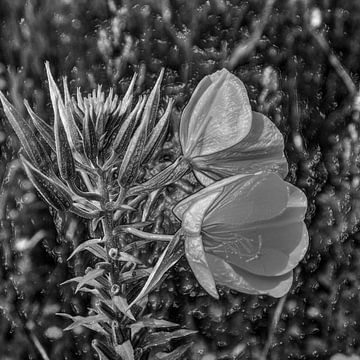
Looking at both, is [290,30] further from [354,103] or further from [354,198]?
[354,198]

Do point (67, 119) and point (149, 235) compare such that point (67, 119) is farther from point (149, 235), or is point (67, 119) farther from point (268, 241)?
point (268, 241)

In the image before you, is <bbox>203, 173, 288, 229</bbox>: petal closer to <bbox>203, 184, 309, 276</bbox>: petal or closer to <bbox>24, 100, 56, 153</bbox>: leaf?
<bbox>203, 184, 309, 276</bbox>: petal

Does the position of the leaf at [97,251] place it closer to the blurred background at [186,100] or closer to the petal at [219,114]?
the petal at [219,114]

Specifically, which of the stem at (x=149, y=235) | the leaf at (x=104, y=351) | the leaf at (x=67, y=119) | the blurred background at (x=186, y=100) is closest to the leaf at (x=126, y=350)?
the leaf at (x=104, y=351)

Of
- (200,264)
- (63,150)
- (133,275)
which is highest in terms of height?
(63,150)

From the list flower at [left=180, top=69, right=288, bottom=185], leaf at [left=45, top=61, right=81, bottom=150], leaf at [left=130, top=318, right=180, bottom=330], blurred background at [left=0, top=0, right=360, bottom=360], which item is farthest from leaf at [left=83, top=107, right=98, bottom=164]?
blurred background at [left=0, top=0, right=360, bottom=360]

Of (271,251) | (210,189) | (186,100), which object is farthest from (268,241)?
(186,100)

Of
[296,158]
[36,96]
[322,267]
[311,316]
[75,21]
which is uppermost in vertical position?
[75,21]

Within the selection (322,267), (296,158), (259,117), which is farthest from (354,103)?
(259,117)
